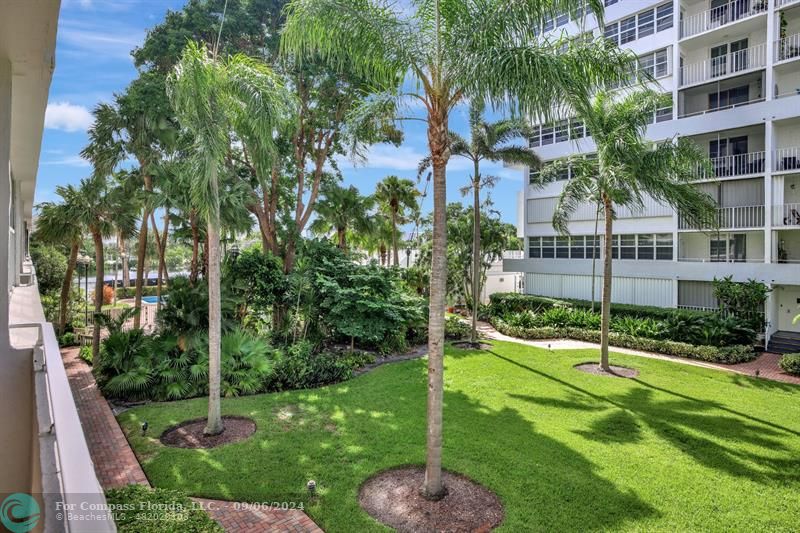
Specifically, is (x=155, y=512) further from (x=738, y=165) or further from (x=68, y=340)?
(x=738, y=165)

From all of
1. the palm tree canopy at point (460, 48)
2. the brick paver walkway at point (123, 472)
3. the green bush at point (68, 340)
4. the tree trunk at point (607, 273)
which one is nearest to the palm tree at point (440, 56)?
the palm tree canopy at point (460, 48)

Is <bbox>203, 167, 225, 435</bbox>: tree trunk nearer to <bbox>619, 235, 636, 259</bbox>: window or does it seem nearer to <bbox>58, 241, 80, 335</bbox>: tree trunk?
<bbox>58, 241, 80, 335</bbox>: tree trunk

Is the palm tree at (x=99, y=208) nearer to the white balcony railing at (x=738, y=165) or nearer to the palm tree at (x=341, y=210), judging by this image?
the palm tree at (x=341, y=210)

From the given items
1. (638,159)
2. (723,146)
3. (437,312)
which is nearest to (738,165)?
(723,146)

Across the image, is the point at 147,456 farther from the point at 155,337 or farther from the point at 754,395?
the point at 754,395

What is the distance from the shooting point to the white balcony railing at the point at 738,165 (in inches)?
720

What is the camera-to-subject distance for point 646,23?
2148 cm

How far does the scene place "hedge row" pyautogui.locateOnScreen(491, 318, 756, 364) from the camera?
52.2 feet

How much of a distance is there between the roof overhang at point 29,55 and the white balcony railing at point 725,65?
23.7 m

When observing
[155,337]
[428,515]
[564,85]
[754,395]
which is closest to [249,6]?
[155,337]

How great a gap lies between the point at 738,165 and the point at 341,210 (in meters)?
18.2

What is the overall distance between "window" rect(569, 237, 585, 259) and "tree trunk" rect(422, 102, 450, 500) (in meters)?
19.3

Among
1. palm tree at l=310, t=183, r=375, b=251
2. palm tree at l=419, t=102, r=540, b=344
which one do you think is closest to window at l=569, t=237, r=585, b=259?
palm tree at l=419, t=102, r=540, b=344

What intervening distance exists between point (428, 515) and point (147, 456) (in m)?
5.49
